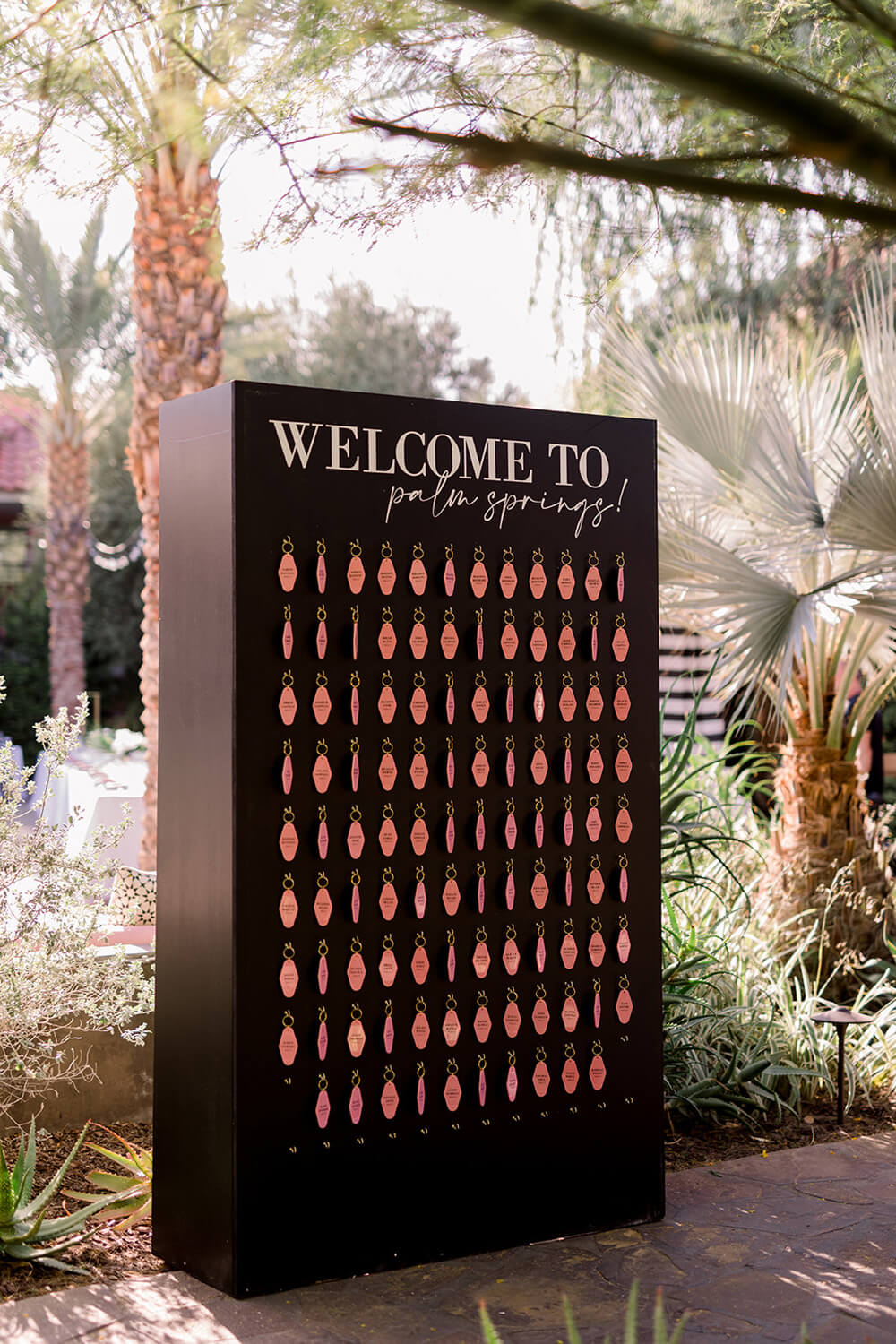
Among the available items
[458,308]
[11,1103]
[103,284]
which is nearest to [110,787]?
[11,1103]

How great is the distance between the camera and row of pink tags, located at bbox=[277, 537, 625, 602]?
12.5 ft

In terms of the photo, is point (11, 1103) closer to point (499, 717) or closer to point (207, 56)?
point (499, 717)

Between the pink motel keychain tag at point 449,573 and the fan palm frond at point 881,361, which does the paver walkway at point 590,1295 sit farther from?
the fan palm frond at point 881,361

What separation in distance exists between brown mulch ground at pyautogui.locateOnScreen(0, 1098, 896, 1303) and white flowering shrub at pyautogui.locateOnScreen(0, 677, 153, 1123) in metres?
0.29

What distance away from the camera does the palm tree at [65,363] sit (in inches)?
738

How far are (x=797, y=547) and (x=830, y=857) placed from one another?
1.51m

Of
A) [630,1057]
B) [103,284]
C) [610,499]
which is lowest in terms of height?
[630,1057]

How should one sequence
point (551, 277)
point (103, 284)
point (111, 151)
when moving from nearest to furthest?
point (111, 151)
point (551, 277)
point (103, 284)

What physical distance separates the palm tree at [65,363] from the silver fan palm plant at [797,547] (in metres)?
13.3

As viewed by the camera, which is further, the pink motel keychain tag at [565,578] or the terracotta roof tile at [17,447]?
the terracotta roof tile at [17,447]

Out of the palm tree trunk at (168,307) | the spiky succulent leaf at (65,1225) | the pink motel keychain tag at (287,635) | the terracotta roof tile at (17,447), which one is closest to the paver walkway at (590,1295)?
the spiky succulent leaf at (65,1225)

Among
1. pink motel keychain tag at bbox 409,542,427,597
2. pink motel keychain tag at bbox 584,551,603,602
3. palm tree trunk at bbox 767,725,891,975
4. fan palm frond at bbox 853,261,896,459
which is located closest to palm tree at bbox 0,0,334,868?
pink motel keychain tag at bbox 409,542,427,597

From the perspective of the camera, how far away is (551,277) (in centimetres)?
1140

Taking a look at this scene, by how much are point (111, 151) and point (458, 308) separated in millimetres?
20497
